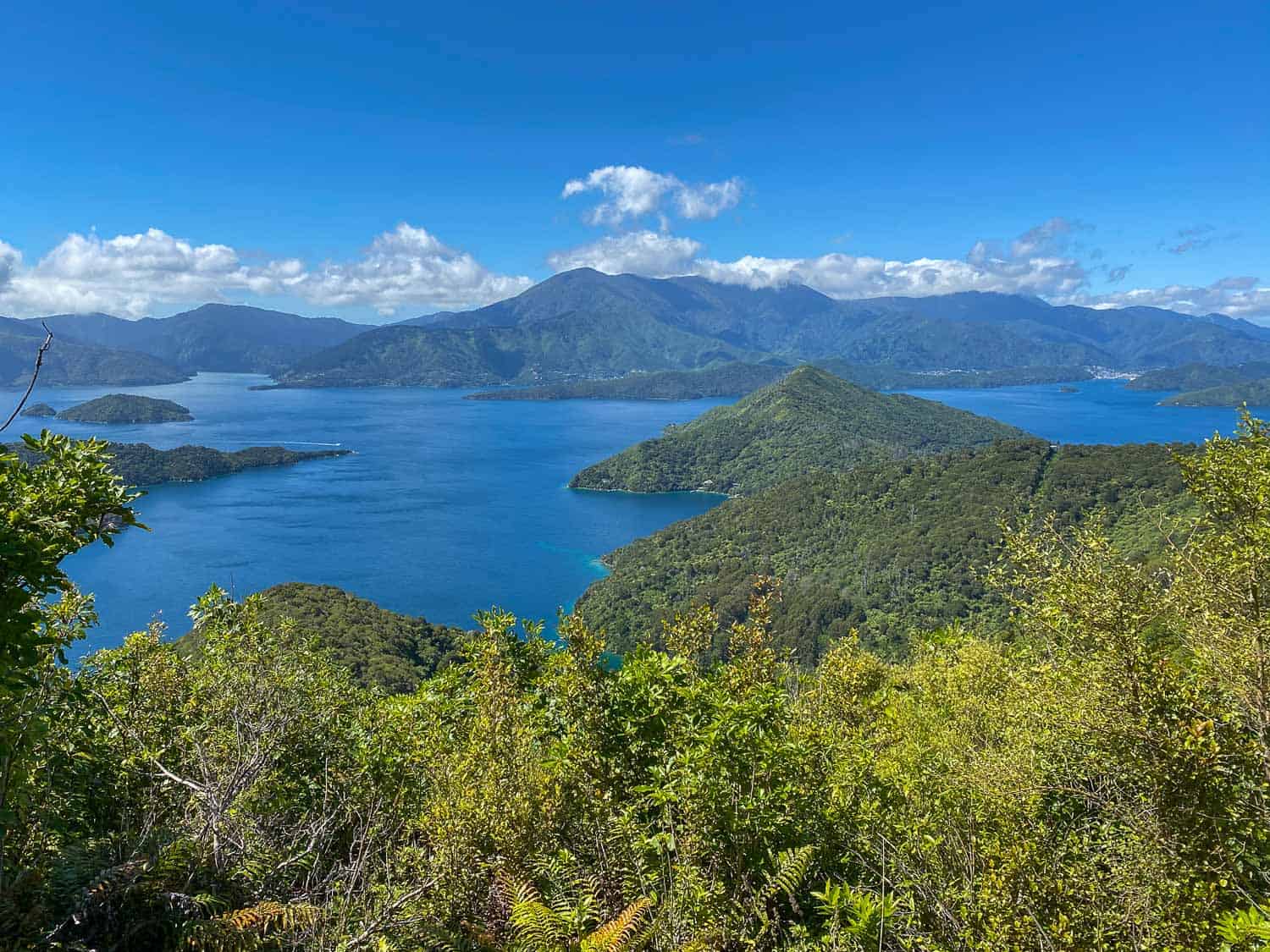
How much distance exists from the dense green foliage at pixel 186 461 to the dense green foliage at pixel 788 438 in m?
66.6

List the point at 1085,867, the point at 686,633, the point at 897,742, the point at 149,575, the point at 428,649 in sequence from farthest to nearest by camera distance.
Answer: the point at 149,575 → the point at 428,649 → the point at 897,742 → the point at 686,633 → the point at 1085,867

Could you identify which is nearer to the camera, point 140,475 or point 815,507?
point 815,507

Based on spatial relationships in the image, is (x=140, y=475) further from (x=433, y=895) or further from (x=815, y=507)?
(x=433, y=895)

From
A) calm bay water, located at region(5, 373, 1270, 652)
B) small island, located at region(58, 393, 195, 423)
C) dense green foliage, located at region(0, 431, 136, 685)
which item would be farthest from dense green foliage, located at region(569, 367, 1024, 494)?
small island, located at region(58, 393, 195, 423)

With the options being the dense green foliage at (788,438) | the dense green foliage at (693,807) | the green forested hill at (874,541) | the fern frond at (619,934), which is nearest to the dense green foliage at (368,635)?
the green forested hill at (874,541)

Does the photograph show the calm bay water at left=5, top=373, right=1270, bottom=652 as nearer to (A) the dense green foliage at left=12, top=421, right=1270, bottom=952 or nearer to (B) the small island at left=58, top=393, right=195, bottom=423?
(B) the small island at left=58, top=393, right=195, bottom=423

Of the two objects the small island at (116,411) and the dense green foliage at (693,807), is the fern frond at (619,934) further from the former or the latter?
the small island at (116,411)

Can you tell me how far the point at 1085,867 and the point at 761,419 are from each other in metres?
169

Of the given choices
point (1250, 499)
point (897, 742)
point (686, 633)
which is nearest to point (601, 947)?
point (686, 633)

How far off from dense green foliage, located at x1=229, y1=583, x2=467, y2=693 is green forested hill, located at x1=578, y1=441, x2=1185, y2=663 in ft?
78.7

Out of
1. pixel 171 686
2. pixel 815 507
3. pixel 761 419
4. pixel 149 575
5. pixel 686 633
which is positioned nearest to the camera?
pixel 686 633

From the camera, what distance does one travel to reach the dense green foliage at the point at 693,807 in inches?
185

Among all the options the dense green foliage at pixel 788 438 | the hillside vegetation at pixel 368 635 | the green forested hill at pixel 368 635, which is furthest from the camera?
the dense green foliage at pixel 788 438

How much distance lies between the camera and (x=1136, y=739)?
5508 millimetres
